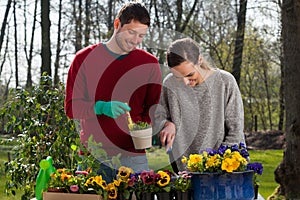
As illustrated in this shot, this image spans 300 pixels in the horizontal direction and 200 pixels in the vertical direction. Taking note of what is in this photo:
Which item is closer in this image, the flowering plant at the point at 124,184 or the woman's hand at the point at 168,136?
the flowering plant at the point at 124,184

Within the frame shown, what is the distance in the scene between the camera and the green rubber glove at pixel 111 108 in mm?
2020

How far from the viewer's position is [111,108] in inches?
79.6

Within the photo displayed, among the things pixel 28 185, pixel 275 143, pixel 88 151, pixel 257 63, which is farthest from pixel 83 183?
pixel 257 63

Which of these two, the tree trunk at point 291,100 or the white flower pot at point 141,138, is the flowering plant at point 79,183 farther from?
the tree trunk at point 291,100

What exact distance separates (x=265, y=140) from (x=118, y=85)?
11704 mm

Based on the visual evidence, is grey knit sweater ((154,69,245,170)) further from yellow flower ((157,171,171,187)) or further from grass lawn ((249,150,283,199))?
grass lawn ((249,150,283,199))

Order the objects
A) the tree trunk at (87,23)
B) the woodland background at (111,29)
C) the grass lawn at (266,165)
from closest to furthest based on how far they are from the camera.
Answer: the grass lawn at (266,165) → the woodland background at (111,29) → the tree trunk at (87,23)

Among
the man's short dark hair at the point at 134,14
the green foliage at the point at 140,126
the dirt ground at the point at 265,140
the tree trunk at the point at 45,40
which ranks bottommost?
the dirt ground at the point at 265,140

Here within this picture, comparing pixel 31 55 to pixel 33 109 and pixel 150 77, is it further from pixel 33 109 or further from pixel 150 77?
pixel 150 77

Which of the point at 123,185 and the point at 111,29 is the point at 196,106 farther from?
the point at 111,29

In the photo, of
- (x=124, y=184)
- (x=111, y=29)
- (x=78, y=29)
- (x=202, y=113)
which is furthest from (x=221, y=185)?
(x=78, y=29)

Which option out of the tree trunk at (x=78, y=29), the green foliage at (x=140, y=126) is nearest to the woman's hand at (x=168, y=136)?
the green foliage at (x=140, y=126)

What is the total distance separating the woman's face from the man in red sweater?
0.27 feet

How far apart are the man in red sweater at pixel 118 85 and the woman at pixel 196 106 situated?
107mm
